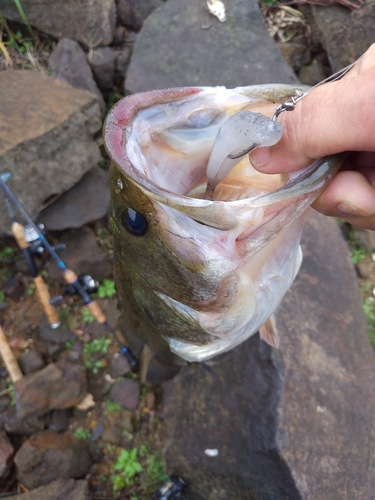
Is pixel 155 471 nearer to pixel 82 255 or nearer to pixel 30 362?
pixel 30 362

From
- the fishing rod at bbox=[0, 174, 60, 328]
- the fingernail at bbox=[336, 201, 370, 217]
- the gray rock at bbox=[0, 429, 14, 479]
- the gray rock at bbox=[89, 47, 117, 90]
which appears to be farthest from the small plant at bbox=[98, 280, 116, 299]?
the fingernail at bbox=[336, 201, 370, 217]

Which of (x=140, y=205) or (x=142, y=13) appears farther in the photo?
(x=142, y=13)

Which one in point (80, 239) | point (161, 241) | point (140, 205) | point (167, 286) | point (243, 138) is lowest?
point (80, 239)

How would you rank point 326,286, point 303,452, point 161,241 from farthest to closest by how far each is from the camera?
point 326,286 < point 303,452 < point 161,241

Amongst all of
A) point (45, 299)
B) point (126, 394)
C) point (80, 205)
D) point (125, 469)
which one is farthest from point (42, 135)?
point (125, 469)

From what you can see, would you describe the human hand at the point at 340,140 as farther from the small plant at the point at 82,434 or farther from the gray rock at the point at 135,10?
the gray rock at the point at 135,10

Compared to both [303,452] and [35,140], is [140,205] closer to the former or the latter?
[303,452]

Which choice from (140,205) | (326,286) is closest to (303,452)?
(326,286)
